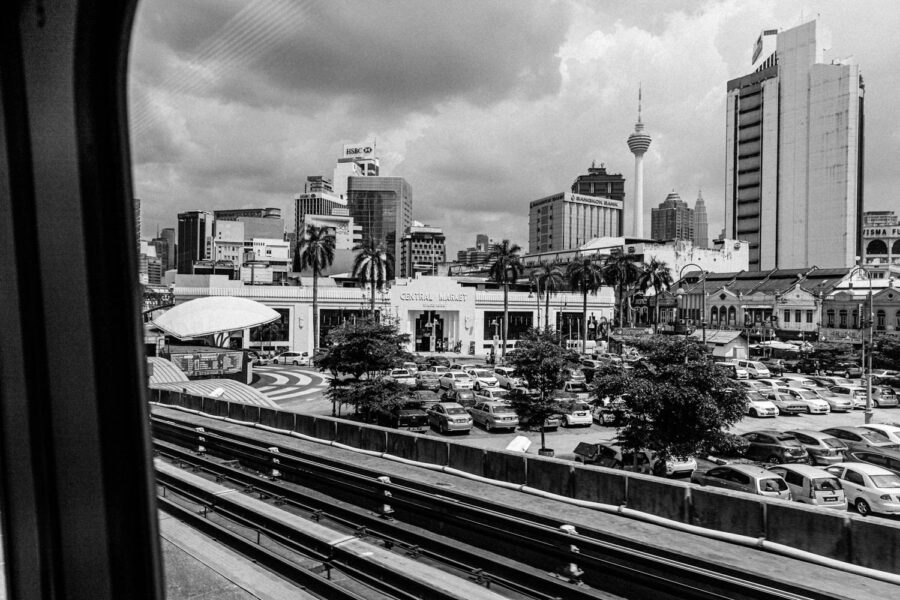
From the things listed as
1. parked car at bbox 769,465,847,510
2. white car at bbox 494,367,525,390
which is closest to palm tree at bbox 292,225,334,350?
white car at bbox 494,367,525,390

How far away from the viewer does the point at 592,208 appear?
19350cm

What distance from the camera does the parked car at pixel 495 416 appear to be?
2317 centimetres

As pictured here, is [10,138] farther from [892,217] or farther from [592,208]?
[592,208]

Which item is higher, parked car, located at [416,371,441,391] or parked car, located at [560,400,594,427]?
parked car, located at [560,400,594,427]

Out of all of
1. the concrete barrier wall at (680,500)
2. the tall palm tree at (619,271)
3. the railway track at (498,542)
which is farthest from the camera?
the tall palm tree at (619,271)

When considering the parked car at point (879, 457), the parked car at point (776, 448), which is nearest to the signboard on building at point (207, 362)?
the parked car at point (776, 448)

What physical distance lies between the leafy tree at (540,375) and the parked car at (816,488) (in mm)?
7323

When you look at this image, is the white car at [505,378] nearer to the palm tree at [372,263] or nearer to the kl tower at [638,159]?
the palm tree at [372,263]

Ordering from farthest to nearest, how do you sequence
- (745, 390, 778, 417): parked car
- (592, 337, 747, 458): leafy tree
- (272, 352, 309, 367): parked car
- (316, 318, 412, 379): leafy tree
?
(272, 352, 309, 367): parked car
(745, 390, 778, 417): parked car
(316, 318, 412, 379): leafy tree
(592, 337, 747, 458): leafy tree

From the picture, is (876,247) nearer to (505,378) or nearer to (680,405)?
(505,378)

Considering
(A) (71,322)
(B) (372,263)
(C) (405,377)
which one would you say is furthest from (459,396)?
(A) (71,322)

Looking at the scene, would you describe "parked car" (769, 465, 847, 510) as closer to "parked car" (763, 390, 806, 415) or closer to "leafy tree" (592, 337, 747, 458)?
"leafy tree" (592, 337, 747, 458)

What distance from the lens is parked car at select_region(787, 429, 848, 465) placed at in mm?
18078

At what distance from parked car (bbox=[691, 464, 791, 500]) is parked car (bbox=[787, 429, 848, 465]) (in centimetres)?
614
